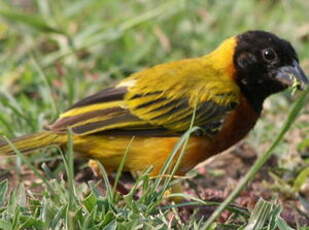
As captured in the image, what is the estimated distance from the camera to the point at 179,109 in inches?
199

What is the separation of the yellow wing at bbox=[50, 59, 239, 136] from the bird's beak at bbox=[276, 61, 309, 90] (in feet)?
1.01

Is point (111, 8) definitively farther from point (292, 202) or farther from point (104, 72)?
point (292, 202)

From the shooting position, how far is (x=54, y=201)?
3.90 metres

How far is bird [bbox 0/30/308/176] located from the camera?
485 cm

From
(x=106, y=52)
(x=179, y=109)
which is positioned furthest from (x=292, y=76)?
(x=106, y=52)

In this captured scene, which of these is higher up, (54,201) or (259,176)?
(54,201)

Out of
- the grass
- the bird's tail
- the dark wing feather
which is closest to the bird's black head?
the grass

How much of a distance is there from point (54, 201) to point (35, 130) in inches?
63.8

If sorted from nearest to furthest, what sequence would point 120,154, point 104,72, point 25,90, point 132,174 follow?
point 120,154 → point 132,174 → point 25,90 → point 104,72

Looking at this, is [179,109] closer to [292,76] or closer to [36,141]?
[292,76]

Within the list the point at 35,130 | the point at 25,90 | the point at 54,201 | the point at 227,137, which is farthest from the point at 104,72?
the point at 54,201

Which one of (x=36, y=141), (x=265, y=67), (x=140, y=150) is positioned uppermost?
(x=265, y=67)

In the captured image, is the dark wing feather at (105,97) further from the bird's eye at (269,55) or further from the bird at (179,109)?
the bird's eye at (269,55)

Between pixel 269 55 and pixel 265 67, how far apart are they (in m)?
0.08
